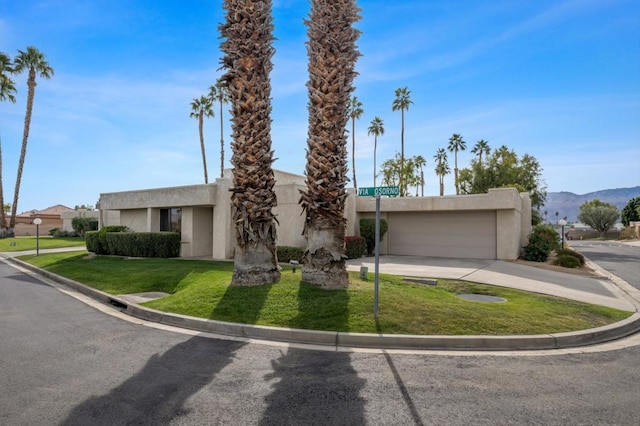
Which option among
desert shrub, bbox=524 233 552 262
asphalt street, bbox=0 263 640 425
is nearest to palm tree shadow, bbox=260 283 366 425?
asphalt street, bbox=0 263 640 425

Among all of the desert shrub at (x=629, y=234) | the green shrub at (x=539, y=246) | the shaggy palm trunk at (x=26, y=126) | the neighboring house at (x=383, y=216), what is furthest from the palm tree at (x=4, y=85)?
the desert shrub at (x=629, y=234)

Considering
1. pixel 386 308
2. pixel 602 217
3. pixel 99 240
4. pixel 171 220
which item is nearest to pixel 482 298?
pixel 386 308

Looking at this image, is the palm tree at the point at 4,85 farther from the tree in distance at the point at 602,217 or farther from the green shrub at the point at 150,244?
the tree in distance at the point at 602,217

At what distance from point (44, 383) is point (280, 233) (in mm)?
14964

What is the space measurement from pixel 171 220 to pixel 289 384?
19.4 metres

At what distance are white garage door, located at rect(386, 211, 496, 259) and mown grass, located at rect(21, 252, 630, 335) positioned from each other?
35.1ft

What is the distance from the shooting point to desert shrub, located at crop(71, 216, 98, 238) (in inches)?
1471

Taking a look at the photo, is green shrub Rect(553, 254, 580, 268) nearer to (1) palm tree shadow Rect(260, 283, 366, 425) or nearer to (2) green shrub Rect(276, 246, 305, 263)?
(2) green shrub Rect(276, 246, 305, 263)

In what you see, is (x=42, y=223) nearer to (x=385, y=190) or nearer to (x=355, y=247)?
(x=355, y=247)

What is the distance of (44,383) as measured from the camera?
481 centimetres

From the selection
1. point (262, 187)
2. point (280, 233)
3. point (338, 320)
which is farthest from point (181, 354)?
point (280, 233)

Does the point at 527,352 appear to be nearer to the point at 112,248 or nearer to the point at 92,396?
the point at 92,396

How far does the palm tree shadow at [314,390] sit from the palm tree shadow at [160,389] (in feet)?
2.98

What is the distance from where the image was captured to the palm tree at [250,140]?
9.86 m
